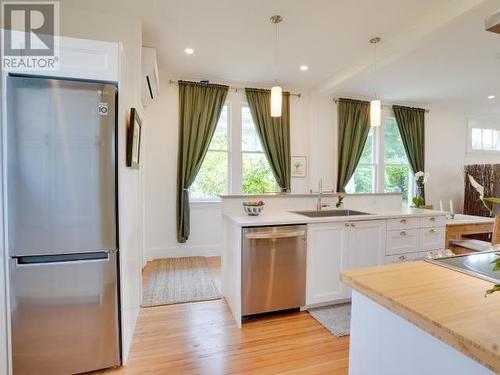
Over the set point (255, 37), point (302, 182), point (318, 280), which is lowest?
point (318, 280)

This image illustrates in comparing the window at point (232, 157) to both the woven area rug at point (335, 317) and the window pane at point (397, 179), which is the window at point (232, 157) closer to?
the woven area rug at point (335, 317)

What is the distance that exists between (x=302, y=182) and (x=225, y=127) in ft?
5.84

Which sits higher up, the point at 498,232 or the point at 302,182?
the point at 302,182

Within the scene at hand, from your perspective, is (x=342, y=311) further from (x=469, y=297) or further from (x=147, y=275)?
(x=147, y=275)

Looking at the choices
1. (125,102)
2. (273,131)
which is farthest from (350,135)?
(125,102)

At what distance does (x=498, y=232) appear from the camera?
249cm

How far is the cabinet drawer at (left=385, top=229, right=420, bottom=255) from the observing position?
283 centimetres

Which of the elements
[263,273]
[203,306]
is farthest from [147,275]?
[263,273]

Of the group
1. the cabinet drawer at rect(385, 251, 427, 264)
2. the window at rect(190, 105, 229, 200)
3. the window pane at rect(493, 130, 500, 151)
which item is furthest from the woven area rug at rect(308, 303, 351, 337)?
the window pane at rect(493, 130, 500, 151)

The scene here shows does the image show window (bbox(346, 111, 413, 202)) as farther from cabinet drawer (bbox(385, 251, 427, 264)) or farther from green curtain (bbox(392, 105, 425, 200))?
cabinet drawer (bbox(385, 251, 427, 264))

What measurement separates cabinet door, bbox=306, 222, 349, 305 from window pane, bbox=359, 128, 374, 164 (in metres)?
3.42

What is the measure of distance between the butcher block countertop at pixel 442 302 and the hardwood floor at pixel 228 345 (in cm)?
119

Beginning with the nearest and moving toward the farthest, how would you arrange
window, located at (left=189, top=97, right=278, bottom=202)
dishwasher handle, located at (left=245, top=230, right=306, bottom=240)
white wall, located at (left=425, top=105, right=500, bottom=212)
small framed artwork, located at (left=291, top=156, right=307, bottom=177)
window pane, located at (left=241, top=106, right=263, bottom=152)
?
dishwasher handle, located at (left=245, top=230, right=306, bottom=240) → window, located at (left=189, top=97, right=278, bottom=202) → window pane, located at (left=241, top=106, right=263, bottom=152) → small framed artwork, located at (left=291, top=156, right=307, bottom=177) → white wall, located at (left=425, top=105, right=500, bottom=212)

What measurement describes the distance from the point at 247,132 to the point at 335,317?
3.31m
